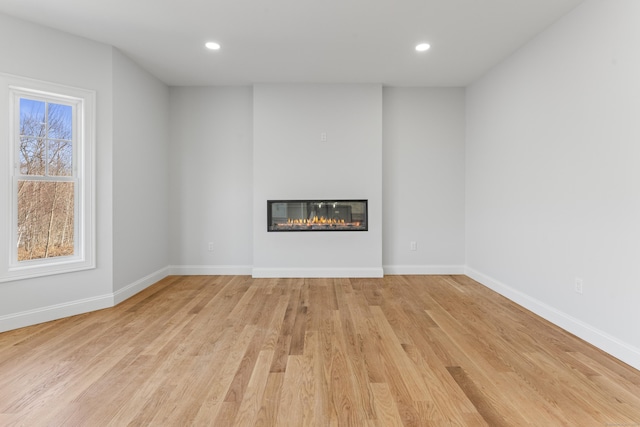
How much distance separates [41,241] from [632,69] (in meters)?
4.83

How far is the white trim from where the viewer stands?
11.0 ft

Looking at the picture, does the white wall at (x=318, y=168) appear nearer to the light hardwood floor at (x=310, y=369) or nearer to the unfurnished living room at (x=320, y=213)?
the unfurnished living room at (x=320, y=213)

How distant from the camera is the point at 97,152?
10.5 feet

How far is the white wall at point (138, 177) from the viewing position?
11.1 feet

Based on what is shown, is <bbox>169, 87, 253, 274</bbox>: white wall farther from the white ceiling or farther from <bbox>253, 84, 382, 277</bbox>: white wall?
the white ceiling

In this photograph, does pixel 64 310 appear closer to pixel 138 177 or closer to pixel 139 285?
pixel 139 285

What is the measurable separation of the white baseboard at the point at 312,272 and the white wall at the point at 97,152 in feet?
5.81

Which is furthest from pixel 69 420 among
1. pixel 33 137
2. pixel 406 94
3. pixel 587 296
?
pixel 406 94

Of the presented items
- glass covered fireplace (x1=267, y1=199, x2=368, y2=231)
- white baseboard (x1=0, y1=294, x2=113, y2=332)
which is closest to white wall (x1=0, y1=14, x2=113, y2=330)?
white baseboard (x1=0, y1=294, x2=113, y2=332)

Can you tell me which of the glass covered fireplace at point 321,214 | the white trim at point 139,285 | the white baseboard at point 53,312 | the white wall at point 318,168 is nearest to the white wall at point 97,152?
the white baseboard at point 53,312

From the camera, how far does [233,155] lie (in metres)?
4.57

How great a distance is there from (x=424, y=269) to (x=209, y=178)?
10.9 feet

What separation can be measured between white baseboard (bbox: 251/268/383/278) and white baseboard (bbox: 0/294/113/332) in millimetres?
1747

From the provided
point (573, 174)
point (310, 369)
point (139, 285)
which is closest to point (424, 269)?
point (573, 174)
